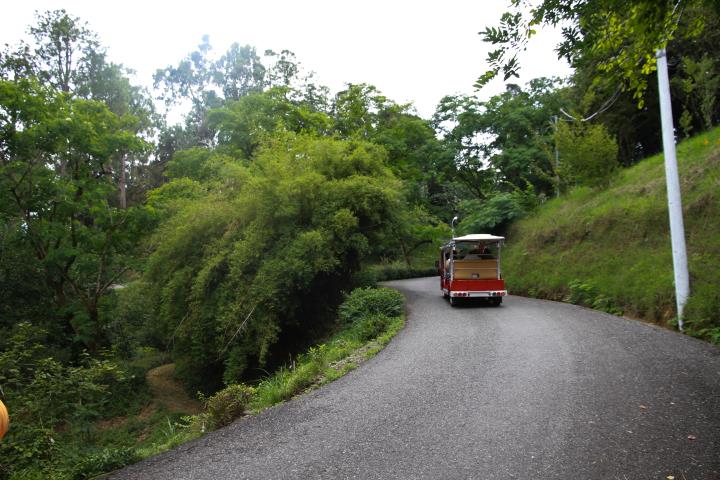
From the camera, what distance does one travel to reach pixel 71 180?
1680 centimetres

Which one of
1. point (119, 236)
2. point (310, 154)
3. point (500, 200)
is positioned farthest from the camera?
point (500, 200)

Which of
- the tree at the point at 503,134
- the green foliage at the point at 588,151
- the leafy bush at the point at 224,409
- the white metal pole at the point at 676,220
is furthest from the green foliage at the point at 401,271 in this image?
the leafy bush at the point at 224,409

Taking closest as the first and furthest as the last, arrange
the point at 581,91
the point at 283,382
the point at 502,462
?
the point at 502,462 < the point at 283,382 < the point at 581,91

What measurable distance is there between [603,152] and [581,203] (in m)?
2.50

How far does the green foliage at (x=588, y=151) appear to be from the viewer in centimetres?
1778

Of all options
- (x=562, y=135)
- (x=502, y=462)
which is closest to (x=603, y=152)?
(x=562, y=135)

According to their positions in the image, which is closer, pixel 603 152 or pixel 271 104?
pixel 603 152

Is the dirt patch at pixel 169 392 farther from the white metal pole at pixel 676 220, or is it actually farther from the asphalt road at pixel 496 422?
the white metal pole at pixel 676 220

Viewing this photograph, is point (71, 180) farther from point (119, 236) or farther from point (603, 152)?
point (603, 152)

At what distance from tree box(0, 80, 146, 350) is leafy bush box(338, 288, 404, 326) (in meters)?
9.83

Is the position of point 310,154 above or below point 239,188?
above

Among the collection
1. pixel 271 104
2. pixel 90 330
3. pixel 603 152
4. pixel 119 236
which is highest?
pixel 271 104

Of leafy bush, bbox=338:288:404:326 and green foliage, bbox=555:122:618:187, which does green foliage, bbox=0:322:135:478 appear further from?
green foliage, bbox=555:122:618:187

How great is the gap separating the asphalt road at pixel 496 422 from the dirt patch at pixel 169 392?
9.46 m
